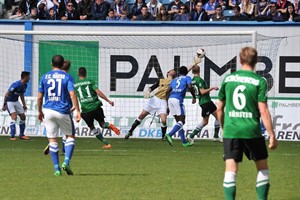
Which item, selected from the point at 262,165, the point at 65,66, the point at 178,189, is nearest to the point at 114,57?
the point at 65,66

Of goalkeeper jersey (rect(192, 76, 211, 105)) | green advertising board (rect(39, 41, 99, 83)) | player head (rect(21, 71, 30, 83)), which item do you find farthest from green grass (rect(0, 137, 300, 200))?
green advertising board (rect(39, 41, 99, 83))

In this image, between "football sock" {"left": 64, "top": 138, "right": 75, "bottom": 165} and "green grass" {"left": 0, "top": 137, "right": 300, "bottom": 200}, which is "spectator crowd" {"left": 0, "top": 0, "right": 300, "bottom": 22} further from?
"football sock" {"left": 64, "top": 138, "right": 75, "bottom": 165}

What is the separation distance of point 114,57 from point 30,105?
3070 mm

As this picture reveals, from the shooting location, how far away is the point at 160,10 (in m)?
29.9

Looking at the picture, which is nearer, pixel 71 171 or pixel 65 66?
pixel 71 171

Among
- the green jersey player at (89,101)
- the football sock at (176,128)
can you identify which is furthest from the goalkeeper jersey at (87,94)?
the football sock at (176,128)

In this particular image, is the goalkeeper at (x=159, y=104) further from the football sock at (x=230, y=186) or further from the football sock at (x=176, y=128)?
the football sock at (x=230, y=186)

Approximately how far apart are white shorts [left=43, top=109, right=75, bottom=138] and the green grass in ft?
2.47

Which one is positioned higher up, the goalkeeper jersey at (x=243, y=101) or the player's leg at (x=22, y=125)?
the goalkeeper jersey at (x=243, y=101)

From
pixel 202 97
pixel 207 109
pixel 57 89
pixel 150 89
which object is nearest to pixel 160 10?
pixel 150 89

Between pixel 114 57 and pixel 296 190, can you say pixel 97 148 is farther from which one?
pixel 296 190

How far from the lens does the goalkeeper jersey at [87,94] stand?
72.5 ft

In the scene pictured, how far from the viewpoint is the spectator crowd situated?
29391mm

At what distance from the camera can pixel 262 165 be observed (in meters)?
11.1
